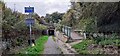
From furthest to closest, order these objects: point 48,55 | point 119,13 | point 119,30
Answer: point 48,55
point 119,30
point 119,13

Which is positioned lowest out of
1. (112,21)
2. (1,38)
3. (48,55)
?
(48,55)

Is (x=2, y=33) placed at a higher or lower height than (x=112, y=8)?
lower

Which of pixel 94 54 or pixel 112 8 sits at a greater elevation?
pixel 112 8

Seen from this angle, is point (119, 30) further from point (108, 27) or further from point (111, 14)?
point (111, 14)

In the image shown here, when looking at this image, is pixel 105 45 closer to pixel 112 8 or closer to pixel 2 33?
pixel 112 8

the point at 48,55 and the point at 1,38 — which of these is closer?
the point at 1,38

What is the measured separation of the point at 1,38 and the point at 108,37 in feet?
23.6

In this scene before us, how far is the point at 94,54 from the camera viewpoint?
45.2 feet

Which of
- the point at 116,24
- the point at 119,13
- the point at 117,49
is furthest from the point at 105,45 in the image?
the point at 119,13

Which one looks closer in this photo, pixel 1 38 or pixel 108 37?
pixel 1 38

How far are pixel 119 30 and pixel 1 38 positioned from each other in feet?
18.5

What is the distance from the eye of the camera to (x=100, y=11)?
1335 centimetres

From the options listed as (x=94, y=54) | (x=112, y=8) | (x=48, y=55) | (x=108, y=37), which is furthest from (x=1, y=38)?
(x=108, y=37)

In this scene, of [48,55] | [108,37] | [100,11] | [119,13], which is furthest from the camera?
[108,37]
